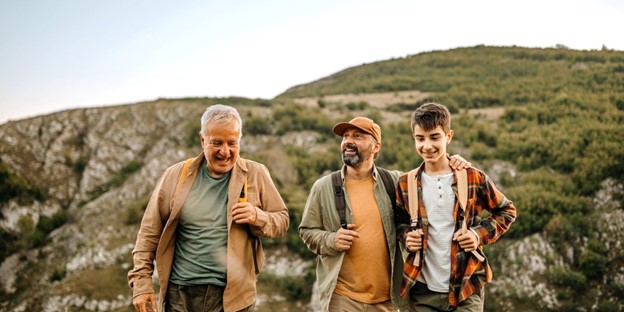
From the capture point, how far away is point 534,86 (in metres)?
27.6

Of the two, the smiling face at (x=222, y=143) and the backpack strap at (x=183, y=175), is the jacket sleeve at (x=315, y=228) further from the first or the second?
the backpack strap at (x=183, y=175)

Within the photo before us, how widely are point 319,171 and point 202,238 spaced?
16.5m

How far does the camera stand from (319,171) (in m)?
19.9

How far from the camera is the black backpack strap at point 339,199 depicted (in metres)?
3.94

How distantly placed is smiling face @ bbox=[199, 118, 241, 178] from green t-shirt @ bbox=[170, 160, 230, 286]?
180 mm

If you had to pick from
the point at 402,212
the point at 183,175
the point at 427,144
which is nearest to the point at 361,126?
the point at 427,144

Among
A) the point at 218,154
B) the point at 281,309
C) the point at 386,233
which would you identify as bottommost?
the point at 281,309

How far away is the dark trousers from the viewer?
336cm

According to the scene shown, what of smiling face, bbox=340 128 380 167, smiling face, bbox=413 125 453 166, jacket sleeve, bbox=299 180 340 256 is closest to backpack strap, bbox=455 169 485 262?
smiling face, bbox=413 125 453 166

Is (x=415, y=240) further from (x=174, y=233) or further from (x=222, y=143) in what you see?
(x=174, y=233)

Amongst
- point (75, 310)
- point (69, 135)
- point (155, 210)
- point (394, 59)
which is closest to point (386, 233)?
point (155, 210)

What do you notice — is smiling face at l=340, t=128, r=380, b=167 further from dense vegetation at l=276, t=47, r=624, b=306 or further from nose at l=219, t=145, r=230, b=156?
dense vegetation at l=276, t=47, r=624, b=306

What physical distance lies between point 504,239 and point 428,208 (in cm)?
1147

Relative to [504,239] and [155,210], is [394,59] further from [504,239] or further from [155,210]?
[155,210]
